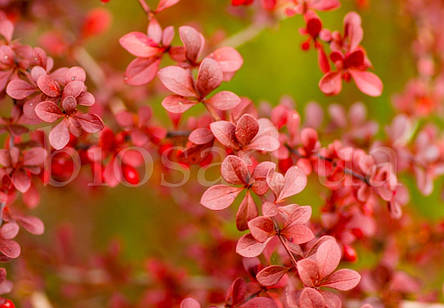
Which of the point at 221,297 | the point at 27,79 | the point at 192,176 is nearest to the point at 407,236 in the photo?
the point at 221,297

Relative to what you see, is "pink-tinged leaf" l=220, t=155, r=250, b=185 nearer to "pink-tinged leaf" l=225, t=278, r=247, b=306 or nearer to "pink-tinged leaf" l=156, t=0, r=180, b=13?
"pink-tinged leaf" l=225, t=278, r=247, b=306

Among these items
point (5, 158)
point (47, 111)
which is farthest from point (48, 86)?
point (5, 158)

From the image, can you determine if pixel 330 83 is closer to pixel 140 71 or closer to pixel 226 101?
pixel 226 101

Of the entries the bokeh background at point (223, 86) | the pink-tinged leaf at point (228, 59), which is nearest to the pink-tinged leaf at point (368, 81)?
the pink-tinged leaf at point (228, 59)

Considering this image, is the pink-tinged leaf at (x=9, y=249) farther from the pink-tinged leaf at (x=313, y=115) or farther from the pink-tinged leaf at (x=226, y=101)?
the pink-tinged leaf at (x=313, y=115)

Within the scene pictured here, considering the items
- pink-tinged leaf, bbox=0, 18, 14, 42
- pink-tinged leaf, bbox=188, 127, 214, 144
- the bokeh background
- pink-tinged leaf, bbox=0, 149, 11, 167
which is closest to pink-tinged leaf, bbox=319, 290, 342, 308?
pink-tinged leaf, bbox=188, 127, 214, 144
